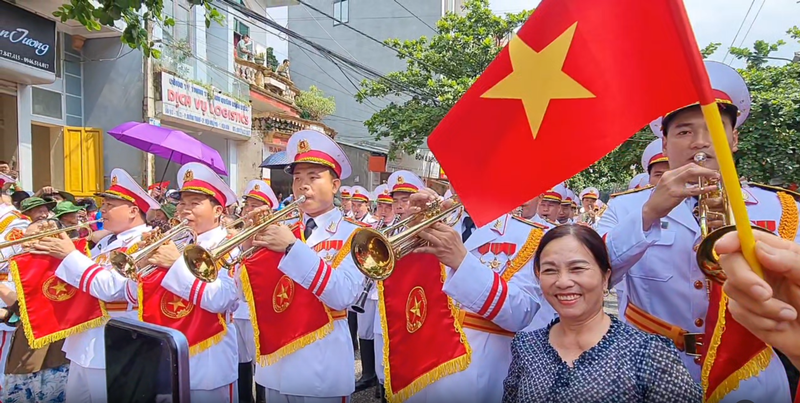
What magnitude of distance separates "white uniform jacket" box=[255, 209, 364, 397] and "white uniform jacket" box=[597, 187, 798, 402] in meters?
1.54

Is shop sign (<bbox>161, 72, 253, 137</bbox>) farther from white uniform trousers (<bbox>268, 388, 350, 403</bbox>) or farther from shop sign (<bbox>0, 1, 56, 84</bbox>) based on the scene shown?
white uniform trousers (<bbox>268, 388, 350, 403</bbox>)

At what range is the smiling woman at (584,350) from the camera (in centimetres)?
183

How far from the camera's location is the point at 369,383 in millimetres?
6441

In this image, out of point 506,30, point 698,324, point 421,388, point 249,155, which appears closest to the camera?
point 698,324

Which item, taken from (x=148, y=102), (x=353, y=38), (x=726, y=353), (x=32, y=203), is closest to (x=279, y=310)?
(x=726, y=353)

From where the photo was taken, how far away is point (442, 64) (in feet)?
51.2

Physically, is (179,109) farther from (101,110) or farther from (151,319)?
(151,319)

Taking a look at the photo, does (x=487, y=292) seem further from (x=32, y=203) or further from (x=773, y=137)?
(x=773, y=137)

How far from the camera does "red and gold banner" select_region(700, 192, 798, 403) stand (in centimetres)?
209

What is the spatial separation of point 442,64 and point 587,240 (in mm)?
14122

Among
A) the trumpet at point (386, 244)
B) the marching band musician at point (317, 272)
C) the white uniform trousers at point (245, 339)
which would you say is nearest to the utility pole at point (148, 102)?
the white uniform trousers at point (245, 339)

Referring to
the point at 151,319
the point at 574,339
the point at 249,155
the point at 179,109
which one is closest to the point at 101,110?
the point at 179,109

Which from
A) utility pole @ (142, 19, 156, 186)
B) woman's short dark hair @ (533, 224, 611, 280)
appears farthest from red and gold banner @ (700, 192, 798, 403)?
utility pole @ (142, 19, 156, 186)

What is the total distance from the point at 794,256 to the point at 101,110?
1488 cm
